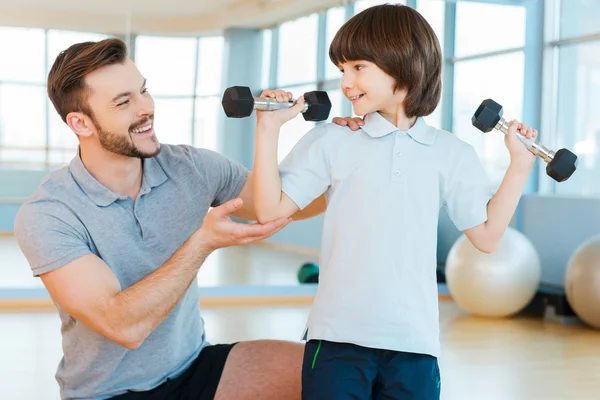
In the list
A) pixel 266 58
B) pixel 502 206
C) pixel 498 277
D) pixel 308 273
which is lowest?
pixel 308 273

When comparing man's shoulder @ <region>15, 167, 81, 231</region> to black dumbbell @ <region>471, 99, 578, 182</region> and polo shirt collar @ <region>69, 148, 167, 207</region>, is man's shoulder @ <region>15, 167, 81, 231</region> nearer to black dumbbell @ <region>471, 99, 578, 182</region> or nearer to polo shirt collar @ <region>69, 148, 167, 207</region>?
polo shirt collar @ <region>69, 148, 167, 207</region>

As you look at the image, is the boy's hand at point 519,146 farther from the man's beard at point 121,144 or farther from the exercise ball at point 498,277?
the exercise ball at point 498,277

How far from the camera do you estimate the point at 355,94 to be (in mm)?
1716

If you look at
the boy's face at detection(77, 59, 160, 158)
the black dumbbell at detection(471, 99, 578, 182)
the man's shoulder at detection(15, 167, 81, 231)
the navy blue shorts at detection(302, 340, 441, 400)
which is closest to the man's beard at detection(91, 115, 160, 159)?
the boy's face at detection(77, 59, 160, 158)

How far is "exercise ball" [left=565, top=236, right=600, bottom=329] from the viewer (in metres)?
4.34

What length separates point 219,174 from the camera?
7.51 feet

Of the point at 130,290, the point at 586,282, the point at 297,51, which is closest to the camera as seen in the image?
the point at 130,290

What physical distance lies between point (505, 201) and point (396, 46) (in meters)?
0.43

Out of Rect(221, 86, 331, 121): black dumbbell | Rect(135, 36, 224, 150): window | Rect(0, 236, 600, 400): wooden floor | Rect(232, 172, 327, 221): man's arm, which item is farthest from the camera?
Rect(135, 36, 224, 150): window

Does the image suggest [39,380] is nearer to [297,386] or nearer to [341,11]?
[297,386]

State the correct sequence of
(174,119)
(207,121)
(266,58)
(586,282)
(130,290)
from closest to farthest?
(130,290), (586,282), (174,119), (207,121), (266,58)

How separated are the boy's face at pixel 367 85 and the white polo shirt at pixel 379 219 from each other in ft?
0.21

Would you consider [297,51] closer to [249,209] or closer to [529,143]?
[249,209]

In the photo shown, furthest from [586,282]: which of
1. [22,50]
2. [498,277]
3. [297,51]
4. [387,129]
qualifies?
[22,50]
